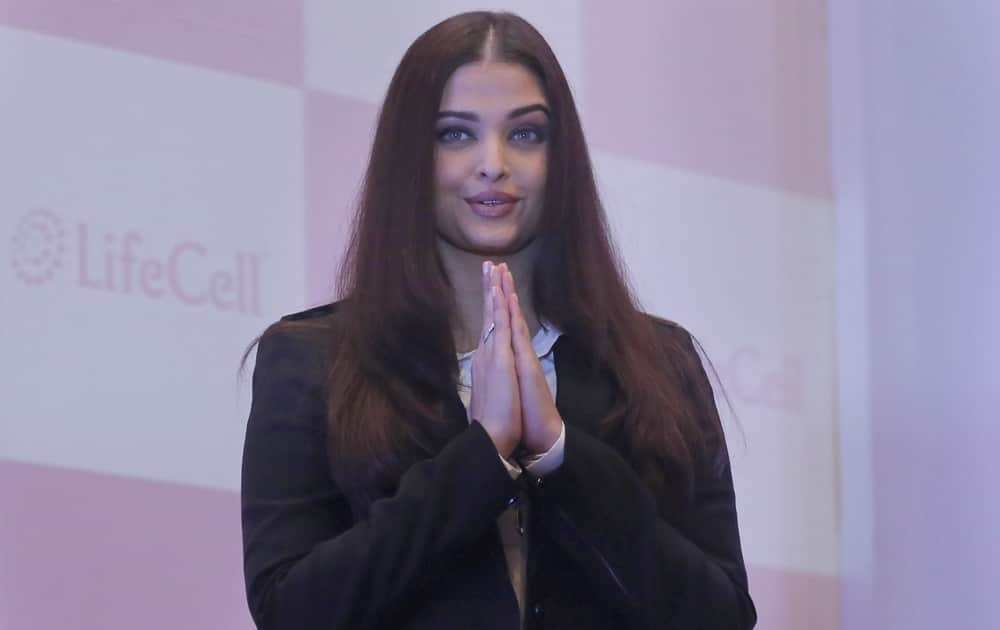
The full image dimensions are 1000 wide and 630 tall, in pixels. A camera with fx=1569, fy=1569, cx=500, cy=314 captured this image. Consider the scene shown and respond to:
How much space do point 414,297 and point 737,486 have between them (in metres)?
1.38

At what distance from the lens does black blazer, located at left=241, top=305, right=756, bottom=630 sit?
4.54ft

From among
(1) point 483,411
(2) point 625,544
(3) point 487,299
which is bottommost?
(2) point 625,544

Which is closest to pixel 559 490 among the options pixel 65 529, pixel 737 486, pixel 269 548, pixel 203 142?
pixel 269 548

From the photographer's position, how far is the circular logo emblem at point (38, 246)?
2.04 m

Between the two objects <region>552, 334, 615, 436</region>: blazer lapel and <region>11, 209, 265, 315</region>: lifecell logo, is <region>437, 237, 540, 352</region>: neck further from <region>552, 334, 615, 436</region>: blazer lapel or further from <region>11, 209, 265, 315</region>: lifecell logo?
<region>11, 209, 265, 315</region>: lifecell logo

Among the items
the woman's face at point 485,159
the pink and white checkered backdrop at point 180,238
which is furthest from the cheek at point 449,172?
the pink and white checkered backdrop at point 180,238

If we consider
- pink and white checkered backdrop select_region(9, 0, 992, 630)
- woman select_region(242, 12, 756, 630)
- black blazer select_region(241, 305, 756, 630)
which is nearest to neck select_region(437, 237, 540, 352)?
woman select_region(242, 12, 756, 630)

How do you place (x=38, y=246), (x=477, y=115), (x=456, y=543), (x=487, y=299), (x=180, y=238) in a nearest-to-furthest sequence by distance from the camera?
(x=456, y=543) < (x=487, y=299) < (x=477, y=115) < (x=38, y=246) < (x=180, y=238)

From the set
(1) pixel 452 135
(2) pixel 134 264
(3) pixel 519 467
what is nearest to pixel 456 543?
(3) pixel 519 467

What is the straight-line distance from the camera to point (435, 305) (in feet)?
5.18

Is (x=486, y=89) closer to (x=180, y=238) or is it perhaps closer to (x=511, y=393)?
(x=511, y=393)

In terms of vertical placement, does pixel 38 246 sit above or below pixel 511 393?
above

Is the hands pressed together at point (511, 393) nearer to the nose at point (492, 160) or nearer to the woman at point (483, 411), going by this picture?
the woman at point (483, 411)

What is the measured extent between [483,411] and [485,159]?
280 mm
